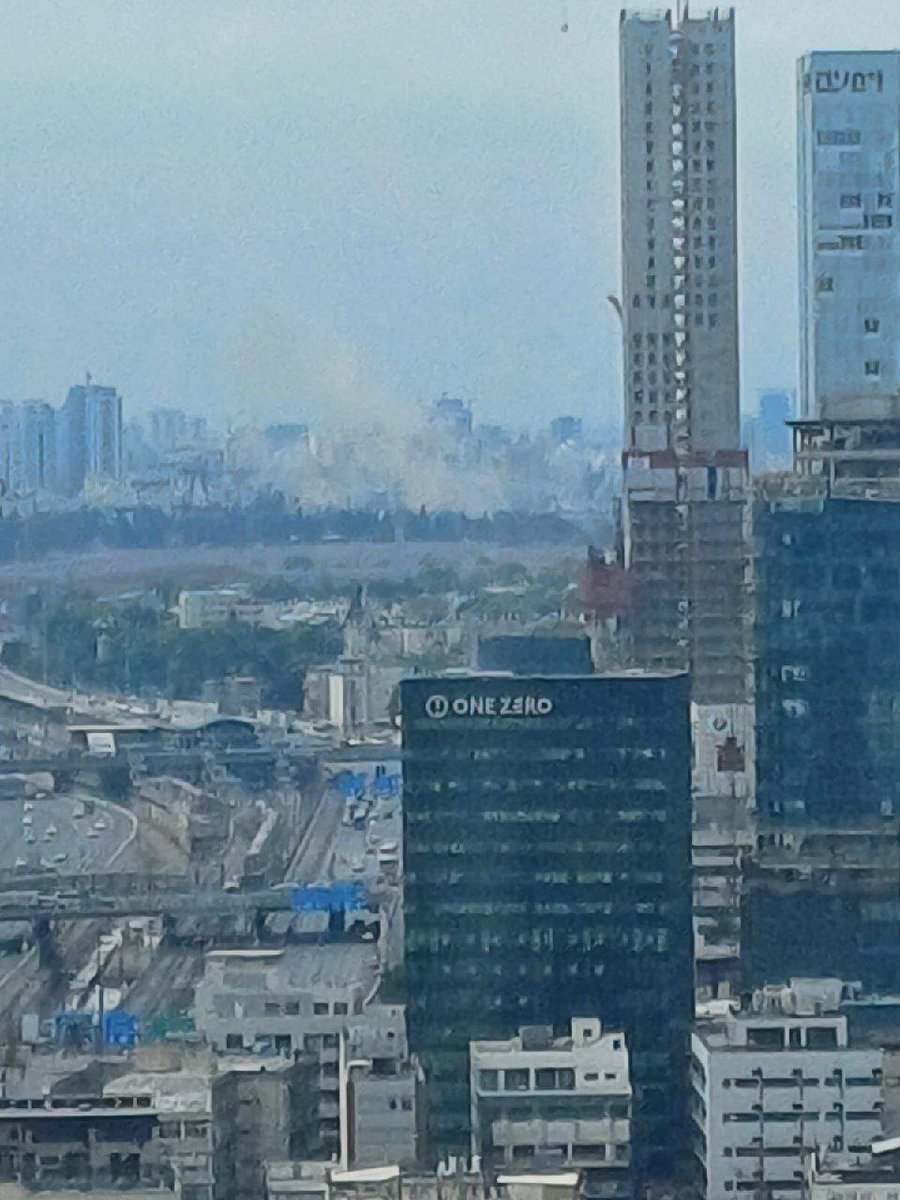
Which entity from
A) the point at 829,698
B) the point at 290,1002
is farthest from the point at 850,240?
the point at 290,1002

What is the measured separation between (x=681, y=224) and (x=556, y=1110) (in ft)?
9.95

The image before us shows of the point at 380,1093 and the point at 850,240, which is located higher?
the point at 850,240

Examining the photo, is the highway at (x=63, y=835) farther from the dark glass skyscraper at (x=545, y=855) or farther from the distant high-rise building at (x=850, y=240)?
the distant high-rise building at (x=850, y=240)

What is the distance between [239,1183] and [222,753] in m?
2.61

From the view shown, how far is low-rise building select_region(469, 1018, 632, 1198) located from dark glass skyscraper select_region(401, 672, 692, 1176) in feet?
0.78

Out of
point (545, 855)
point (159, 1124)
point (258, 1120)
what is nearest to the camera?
point (159, 1124)

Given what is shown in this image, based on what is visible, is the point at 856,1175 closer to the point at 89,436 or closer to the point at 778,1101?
the point at 778,1101

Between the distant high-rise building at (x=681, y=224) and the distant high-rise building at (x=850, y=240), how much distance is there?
272 millimetres

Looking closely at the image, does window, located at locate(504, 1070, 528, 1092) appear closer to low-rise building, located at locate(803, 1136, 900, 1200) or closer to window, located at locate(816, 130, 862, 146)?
low-rise building, located at locate(803, 1136, 900, 1200)

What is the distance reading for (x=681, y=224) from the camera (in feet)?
26.8

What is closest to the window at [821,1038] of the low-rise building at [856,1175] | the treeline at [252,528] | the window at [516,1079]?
the low-rise building at [856,1175]

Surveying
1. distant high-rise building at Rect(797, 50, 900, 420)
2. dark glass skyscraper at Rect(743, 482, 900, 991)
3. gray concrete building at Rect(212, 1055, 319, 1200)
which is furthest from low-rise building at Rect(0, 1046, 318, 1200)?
distant high-rise building at Rect(797, 50, 900, 420)

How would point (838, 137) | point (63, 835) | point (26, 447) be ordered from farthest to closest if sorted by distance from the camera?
1. point (838, 137)
2. point (63, 835)
3. point (26, 447)

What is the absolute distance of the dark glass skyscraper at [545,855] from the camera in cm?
627
